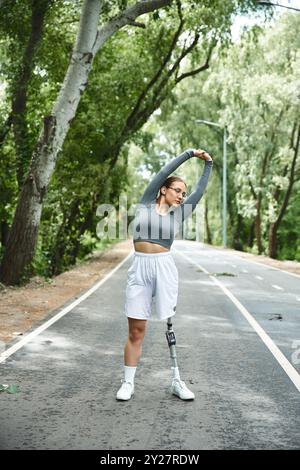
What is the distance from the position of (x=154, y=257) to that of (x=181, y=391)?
1218mm

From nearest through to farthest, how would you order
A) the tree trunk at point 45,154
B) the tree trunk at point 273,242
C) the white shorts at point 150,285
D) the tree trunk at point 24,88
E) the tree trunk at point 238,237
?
the white shorts at point 150,285
the tree trunk at point 45,154
the tree trunk at point 24,88
the tree trunk at point 273,242
the tree trunk at point 238,237

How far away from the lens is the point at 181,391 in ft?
19.9

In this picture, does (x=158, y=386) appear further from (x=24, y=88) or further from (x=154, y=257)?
(x=24, y=88)

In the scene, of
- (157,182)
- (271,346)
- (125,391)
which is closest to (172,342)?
(125,391)

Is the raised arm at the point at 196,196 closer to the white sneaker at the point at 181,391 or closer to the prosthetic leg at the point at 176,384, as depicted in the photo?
the prosthetic leg at the point at 176,384

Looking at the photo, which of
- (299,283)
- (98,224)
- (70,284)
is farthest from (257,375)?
(98,224)

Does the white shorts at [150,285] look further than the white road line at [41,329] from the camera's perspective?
No

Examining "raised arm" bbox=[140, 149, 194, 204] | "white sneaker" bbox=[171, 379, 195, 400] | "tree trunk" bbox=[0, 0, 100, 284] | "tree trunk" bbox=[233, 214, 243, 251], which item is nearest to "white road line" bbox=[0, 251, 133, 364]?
"tree trunk" bbox=[0, 0, 100, 284]

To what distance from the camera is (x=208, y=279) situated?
20.8 meters

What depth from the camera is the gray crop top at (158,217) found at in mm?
5852

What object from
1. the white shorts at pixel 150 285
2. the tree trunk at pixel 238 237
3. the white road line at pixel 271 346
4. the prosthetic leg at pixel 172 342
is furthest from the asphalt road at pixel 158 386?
the tree trunk at pixel 238 237

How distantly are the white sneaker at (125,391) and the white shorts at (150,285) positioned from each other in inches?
25.6
